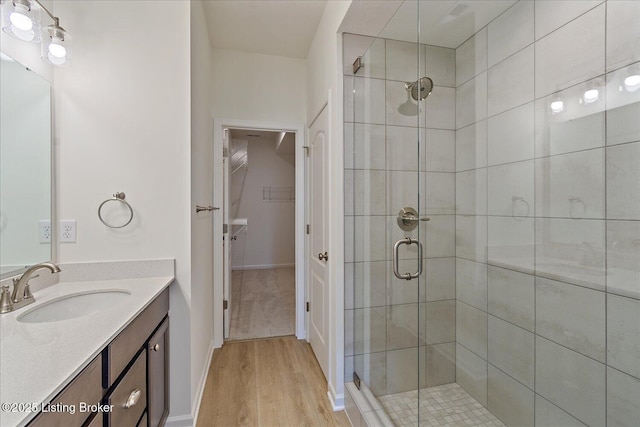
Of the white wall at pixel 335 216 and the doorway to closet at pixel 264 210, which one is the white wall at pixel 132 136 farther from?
the doorway to closet at pixel 264 210

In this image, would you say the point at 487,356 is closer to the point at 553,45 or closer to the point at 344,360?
the point at 344,360

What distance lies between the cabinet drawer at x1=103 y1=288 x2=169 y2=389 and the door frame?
112 cm

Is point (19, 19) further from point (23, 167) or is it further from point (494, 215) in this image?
point (494, 215)

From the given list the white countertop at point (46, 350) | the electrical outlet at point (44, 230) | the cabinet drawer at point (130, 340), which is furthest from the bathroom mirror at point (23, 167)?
the cabinet drawer at point (130, 340)

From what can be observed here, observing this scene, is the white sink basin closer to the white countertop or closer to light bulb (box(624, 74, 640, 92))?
the white countertop

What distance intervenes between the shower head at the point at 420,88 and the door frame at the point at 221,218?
1.18m

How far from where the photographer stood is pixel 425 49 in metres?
1.88

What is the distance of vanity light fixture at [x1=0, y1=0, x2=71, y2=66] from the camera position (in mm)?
1150

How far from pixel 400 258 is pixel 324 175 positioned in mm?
828

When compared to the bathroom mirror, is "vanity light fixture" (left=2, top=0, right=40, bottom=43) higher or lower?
higher

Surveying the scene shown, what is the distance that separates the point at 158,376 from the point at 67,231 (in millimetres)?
918

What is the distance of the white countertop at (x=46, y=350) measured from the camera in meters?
0.59

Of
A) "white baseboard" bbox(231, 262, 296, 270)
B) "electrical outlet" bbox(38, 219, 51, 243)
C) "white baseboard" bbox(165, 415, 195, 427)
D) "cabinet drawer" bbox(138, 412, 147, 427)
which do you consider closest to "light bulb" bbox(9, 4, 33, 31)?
"electrical outlet" bbox(38, 219, 51, 243)

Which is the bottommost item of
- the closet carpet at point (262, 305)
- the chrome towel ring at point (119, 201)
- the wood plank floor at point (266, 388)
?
the wood plank floor at point (266, 388)
